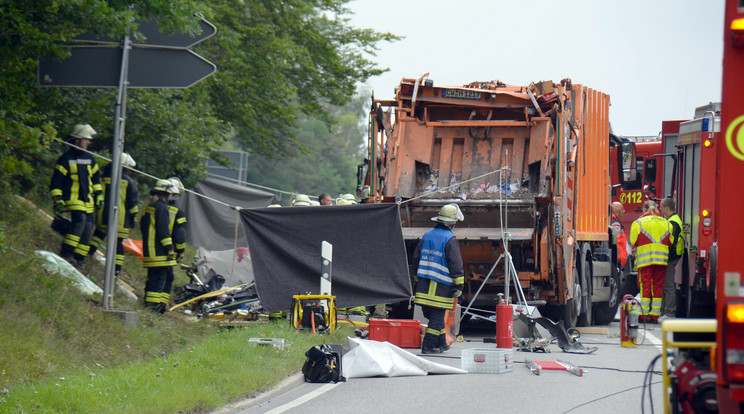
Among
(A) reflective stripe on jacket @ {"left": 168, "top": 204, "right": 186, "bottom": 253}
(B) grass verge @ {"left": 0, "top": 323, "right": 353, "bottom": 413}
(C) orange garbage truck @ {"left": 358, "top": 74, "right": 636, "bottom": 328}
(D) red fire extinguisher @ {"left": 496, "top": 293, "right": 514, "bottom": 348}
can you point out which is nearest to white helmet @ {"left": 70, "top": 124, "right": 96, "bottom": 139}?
(A) reflective stripe on jacket @ {"left": 168, "top": 204, "right": 186, "bottom": 253}

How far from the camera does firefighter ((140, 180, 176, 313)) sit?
12891 mm

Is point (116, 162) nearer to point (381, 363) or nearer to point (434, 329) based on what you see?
point (381, 363)

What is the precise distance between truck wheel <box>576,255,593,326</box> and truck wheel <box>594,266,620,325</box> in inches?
28.8

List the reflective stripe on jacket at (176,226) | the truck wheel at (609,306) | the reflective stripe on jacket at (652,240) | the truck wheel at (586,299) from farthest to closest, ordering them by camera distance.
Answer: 1. the truck wheel at (609,306)
2. the truck wheel at (586,299)
3. the reflective stripe on jacket at (652,240)
4. the reflective stripe on jacket at (176,226)

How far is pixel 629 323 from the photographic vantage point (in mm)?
12773

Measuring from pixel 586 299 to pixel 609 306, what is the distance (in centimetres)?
141

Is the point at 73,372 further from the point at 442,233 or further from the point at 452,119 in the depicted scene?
the point at 452,119

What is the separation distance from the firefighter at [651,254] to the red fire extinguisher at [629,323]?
6.93 feet

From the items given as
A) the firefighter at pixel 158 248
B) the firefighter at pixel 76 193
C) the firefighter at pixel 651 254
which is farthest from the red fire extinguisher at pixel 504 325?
the firefighter at pixel 76 193

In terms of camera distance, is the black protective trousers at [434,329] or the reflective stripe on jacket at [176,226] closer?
the black protective trousers at [434,329]

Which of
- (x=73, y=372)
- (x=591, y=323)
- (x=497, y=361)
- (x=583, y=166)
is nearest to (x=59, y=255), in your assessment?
(x=73, y=372)

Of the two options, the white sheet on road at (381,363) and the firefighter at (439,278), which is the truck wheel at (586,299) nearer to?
the firefighter at (439,278)

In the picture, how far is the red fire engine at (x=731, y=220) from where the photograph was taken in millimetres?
4328

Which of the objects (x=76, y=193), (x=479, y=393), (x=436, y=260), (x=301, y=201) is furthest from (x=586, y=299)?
(x=76, y=193)
